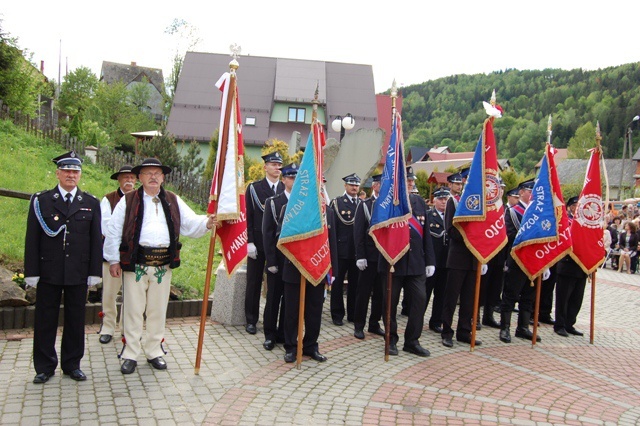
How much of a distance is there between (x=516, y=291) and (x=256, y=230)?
3868 mm

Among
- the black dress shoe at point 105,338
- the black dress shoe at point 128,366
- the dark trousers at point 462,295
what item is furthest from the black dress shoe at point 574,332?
the black dress shoe at point 105,338

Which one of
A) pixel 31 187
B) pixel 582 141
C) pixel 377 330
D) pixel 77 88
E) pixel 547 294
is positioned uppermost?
Answer: pixel 582 141

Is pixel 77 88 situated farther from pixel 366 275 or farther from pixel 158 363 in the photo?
pixel 158 363

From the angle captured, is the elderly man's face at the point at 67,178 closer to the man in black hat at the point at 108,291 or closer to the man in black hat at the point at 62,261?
the man in black hat at the point at 62,261

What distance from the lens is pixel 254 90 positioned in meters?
37.4

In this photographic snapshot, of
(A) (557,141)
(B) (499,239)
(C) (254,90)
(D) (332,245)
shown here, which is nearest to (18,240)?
(D) (332,245)

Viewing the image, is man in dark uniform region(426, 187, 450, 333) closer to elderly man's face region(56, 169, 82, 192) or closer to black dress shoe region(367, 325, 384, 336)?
black dress shoe region(367, 325, 384, 336)

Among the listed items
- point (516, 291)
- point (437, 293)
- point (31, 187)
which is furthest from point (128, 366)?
point (31, 187)

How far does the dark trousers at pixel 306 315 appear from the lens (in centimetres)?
657

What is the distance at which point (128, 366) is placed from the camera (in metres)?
5.68

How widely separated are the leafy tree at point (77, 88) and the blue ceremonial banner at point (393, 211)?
142 feet

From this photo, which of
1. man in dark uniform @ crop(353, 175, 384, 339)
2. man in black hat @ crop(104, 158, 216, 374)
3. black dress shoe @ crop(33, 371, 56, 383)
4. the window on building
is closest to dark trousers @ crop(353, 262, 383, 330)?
man in dark uniform @ crop(353, 175, 384, 339)

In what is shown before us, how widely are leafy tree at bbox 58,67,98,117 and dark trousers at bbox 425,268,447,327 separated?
42366 mm

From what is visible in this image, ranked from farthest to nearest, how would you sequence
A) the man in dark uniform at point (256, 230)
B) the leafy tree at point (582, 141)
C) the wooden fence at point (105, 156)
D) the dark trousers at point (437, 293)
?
1. the leafy tree at point (582, 141)
2. the wooden fence at point (105, 156)
3. the dark trousers at point (437, 293)
4. the man in dark uniform at point (256, 230)
